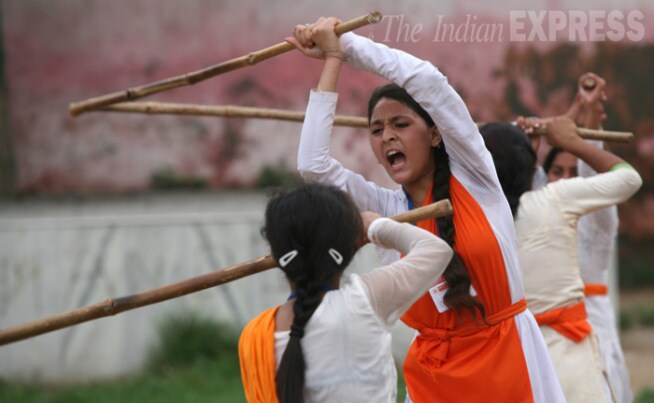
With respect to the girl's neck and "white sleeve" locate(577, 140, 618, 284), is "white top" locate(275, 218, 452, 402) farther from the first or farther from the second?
"white sleeve" locate(577, 140, 618, 284)

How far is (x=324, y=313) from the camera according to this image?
2674 mm

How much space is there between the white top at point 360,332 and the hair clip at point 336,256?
0.07 meters

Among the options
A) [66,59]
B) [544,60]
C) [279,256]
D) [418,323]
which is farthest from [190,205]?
[279,256]

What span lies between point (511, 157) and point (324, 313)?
142 centimetres

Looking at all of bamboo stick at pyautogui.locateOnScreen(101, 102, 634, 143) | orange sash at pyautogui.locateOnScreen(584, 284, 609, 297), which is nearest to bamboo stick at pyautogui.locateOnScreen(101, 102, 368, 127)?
bamboo stick at pyautogui.locateOnScreen(101, 102, 634, 143)

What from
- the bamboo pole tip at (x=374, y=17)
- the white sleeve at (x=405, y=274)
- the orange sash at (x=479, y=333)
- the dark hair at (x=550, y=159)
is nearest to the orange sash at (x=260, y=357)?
→ the white sleeve at (x=405, y=274)

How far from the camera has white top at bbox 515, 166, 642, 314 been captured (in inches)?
155

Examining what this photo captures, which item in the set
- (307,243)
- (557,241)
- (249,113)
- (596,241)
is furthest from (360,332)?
(596,241)

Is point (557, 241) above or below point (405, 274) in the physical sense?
below

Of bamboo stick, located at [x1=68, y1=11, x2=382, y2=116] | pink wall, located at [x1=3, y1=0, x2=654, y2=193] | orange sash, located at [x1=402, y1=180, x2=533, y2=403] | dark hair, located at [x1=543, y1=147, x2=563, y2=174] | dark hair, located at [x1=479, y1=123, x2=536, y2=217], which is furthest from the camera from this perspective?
pink wall, located at [x1=3, y1=0, x2=654, y2=193]

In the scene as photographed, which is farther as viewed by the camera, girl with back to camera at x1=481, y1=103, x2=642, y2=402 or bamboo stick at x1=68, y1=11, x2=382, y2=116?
girl with back to camera at x1=481, y1=103, x2=642, y2=402

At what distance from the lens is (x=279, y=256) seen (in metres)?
2.71

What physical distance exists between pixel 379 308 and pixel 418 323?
755 millimetres

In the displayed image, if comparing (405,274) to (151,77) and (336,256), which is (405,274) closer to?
(336,256)
